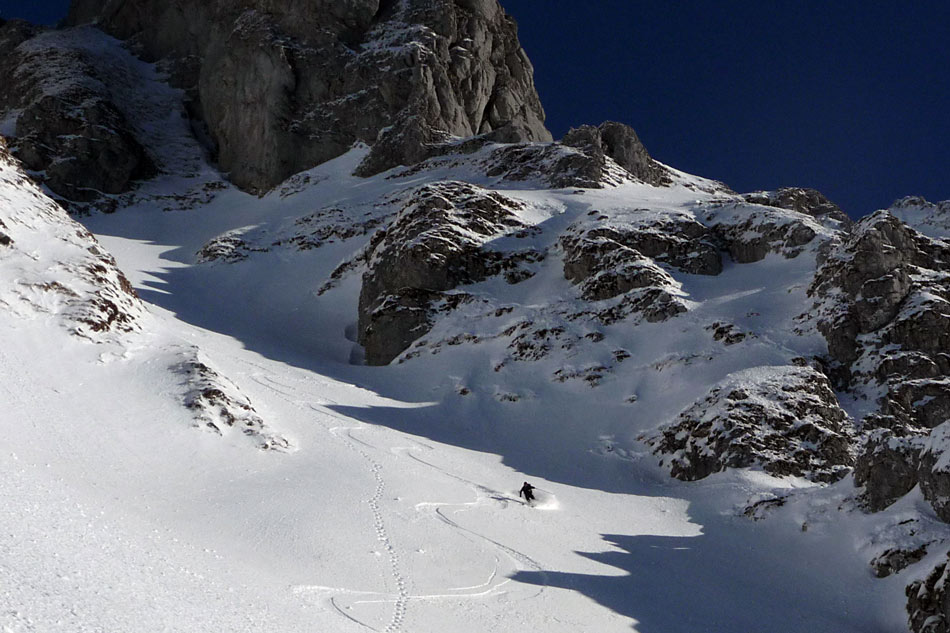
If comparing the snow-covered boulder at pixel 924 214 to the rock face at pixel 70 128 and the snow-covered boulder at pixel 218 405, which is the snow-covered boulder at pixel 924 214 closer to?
the snow-covered boulder at pixel 218 405

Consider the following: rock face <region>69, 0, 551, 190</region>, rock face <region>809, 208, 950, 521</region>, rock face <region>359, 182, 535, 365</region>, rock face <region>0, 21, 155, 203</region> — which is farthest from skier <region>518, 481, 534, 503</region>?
rock face <region>0, 21, 155, 203</region>

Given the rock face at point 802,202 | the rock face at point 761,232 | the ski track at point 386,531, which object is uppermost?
the rock face at point 802,202

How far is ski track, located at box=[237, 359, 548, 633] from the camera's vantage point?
1811cm

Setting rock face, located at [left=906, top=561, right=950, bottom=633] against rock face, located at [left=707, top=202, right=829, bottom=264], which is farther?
rock face, located at [left=707, top=202, right=829, bottom=264]

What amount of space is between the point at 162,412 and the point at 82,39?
107m

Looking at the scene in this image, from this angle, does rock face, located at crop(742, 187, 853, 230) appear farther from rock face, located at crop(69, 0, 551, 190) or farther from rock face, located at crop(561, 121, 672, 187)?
rock face, located at crop(69, 0, 551, 190)

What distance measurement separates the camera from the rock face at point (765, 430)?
109ft

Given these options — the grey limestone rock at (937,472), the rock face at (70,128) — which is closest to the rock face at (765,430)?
the grey limestone rock at (937,472)

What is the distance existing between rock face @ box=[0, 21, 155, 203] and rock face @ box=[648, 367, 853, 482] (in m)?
69.8

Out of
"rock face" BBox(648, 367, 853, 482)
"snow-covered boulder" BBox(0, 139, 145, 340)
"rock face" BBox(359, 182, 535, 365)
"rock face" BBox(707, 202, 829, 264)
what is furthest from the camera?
"rock face" BBox(707, 202, 829, 264)

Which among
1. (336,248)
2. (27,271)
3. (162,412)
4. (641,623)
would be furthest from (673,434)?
(336,248)

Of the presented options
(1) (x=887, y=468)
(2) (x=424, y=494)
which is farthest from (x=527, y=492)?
(1) (x=887, y=468)

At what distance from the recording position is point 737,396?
35688mm

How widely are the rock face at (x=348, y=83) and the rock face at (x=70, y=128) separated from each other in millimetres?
11276
